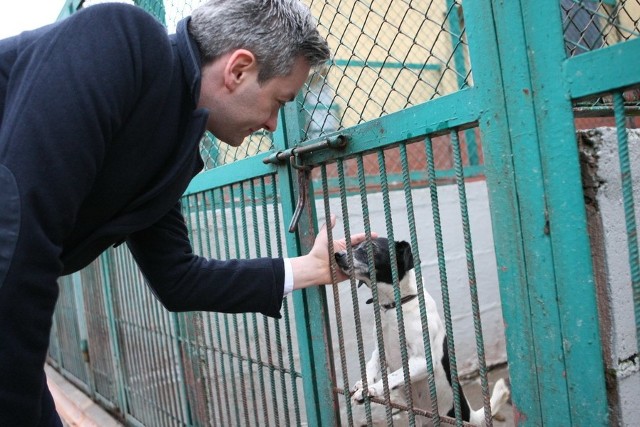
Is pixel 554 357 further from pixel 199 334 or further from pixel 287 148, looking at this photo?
pixel 199 334

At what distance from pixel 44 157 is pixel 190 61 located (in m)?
0.48

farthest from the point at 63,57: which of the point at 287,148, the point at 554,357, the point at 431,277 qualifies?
the point at 431,277

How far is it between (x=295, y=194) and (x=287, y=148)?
17cm

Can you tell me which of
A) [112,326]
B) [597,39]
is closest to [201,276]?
[597,39]

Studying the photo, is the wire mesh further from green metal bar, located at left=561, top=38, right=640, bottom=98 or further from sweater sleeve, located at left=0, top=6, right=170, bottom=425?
sweater sleeve, located at left=0, top=6, right=170, bottom=425

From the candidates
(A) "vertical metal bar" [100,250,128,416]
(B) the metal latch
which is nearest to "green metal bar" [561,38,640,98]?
(B) the metal latch

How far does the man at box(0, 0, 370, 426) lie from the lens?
950mm

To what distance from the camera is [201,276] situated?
1755 millimetres

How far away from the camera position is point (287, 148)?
6.27ft

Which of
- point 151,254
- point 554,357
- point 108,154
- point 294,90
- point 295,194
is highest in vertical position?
point 294,90

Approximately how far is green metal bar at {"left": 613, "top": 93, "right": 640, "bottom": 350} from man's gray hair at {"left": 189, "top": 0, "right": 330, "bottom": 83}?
2.50 feet

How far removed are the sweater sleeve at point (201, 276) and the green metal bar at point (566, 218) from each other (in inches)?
35.5

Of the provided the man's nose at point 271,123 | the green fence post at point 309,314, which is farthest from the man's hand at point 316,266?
the man's nose at point 271,123

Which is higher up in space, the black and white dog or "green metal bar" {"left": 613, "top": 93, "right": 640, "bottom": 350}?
"green metal bar" {"left": 613, "top": 93, "right": 640, "bottom": 350}
